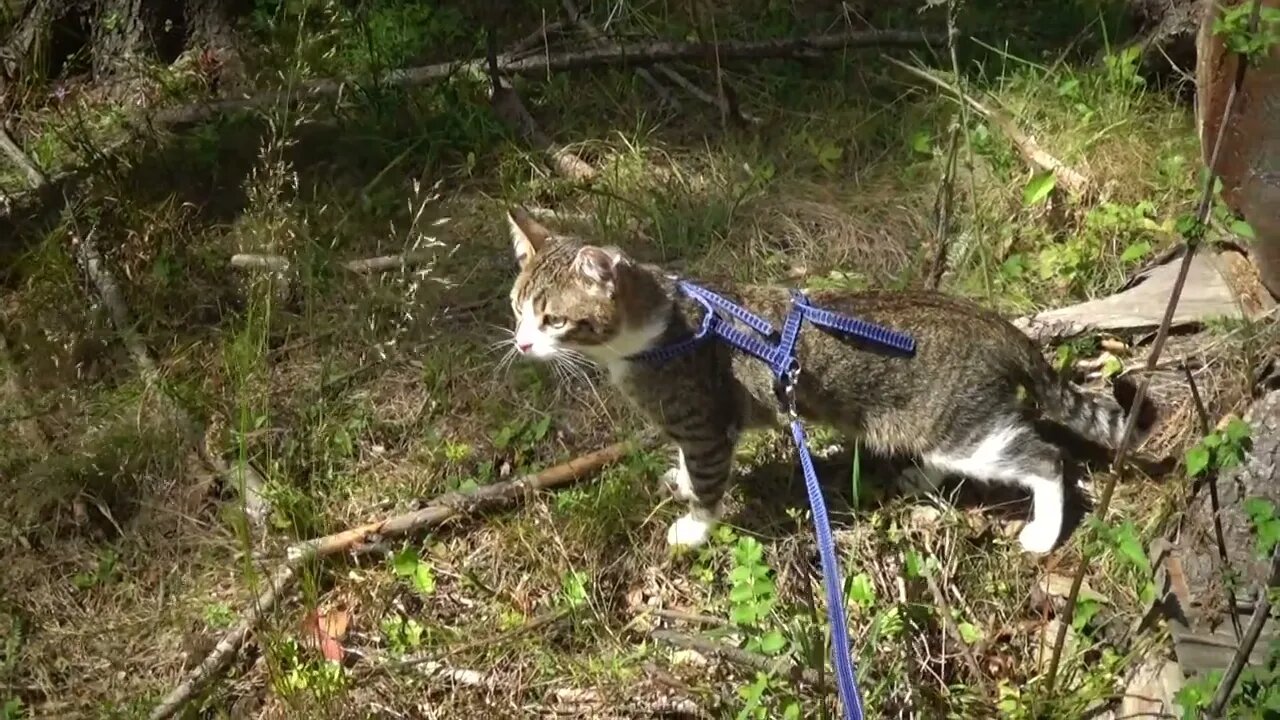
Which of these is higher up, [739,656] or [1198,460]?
[1198,460]

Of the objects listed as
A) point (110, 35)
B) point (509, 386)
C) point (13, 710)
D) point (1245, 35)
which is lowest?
point (13, 710)

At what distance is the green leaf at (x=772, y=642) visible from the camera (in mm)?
2223

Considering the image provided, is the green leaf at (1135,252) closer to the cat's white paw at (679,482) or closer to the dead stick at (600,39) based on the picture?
the cat's white paw at (679,482)

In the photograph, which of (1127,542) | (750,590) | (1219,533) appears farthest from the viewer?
(750,590)

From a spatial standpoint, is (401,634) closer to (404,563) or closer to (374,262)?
(404,563)

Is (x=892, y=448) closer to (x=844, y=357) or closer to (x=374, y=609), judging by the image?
(x=844, y=357)

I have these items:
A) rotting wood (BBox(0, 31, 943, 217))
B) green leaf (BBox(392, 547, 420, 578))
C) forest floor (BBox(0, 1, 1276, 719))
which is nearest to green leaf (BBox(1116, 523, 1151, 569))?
forest floor (BBox(0, 1, 1276, 719))

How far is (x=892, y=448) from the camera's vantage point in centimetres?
282

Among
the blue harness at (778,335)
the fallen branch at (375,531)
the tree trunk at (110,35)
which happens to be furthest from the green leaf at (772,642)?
the tree trunk at (110,35)

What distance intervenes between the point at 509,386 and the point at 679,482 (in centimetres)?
64

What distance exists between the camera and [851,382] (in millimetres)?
2717

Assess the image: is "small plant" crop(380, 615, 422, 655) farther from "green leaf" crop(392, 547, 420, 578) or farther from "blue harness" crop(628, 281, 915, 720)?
"blue harness" crop(628, 281, 915, 720)

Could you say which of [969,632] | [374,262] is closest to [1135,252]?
[969,632]

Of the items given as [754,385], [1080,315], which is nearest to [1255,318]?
[1080,315]
